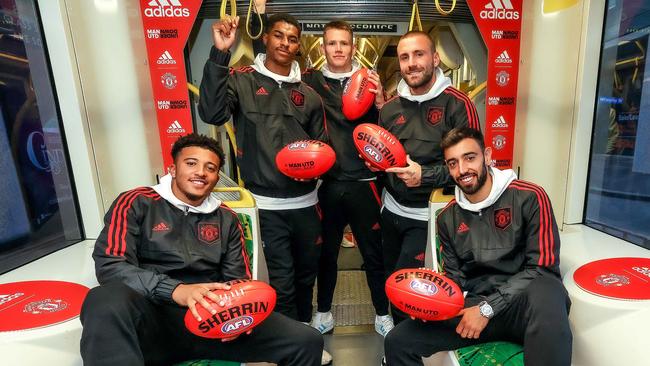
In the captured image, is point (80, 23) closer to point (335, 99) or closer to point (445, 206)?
point (335, 99)

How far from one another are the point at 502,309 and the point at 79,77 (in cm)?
243

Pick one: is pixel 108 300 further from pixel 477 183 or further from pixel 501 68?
pixel 501 68

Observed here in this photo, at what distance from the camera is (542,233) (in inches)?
58.7

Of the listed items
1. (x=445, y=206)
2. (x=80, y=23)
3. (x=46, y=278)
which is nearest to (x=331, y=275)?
(x=445, y=206)

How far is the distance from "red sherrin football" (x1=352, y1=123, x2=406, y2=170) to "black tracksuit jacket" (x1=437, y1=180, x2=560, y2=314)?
332 millimetres

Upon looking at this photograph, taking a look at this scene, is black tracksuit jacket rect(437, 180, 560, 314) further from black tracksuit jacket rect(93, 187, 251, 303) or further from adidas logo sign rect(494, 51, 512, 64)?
adidas logo sign rect(494, 51, 512, 64)

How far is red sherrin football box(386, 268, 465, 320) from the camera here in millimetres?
1292

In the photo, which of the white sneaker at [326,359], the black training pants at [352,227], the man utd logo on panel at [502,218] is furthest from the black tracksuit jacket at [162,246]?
the man utd logo on panel at [502,218]

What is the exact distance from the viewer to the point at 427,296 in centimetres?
129

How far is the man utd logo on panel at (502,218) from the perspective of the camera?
1558 millimetres

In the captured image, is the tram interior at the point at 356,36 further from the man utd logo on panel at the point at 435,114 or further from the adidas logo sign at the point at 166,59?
the man utd logo on panel at the point at 435,114

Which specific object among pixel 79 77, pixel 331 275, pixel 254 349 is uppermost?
pixel 79 77

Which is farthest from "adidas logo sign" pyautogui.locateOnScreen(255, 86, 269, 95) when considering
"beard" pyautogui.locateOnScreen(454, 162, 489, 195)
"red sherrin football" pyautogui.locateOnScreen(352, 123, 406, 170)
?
"beard" pyautogui.locateOnScreen(454, 162, 489, 195)

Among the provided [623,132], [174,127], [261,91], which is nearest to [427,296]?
[261,91]
